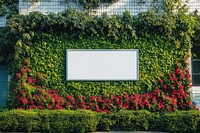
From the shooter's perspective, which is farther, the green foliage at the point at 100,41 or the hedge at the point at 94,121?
the green foliage at the point at 100,41

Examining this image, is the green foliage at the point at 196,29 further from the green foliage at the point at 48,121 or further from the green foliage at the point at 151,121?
the green foliage at the point at 48,121

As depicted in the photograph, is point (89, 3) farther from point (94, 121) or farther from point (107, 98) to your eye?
point (94, 121)

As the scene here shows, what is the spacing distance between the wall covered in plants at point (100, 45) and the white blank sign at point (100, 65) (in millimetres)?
168

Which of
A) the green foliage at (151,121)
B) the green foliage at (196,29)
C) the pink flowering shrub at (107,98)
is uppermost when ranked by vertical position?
the green foliage at (196,29)

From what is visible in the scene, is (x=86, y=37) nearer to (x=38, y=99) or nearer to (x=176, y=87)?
(x=38, y=99)

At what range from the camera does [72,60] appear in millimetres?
11203

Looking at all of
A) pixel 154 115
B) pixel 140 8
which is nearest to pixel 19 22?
pixel 140 8

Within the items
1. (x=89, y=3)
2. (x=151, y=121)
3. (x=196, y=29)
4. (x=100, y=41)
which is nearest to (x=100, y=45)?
(x=100, y=41)

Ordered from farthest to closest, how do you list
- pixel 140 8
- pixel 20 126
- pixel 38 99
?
pixel 140 8 < pixel 38 99 < pixel 20 126

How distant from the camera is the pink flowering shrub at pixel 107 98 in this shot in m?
10.9

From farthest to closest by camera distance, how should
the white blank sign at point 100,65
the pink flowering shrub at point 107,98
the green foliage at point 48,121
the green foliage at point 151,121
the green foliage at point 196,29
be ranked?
the green foliage at point 196,29, the white blank sign at point 100,65, the pink flowering shrub at point 107,98, the green foliage at point 151,121, the green foliage at point 48,121

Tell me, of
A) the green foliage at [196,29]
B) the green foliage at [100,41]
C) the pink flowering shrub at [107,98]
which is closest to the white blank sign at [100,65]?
the green foliage at [100,41]

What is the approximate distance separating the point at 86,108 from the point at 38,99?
60.6 inches

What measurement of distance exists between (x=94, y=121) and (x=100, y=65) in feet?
6.39
